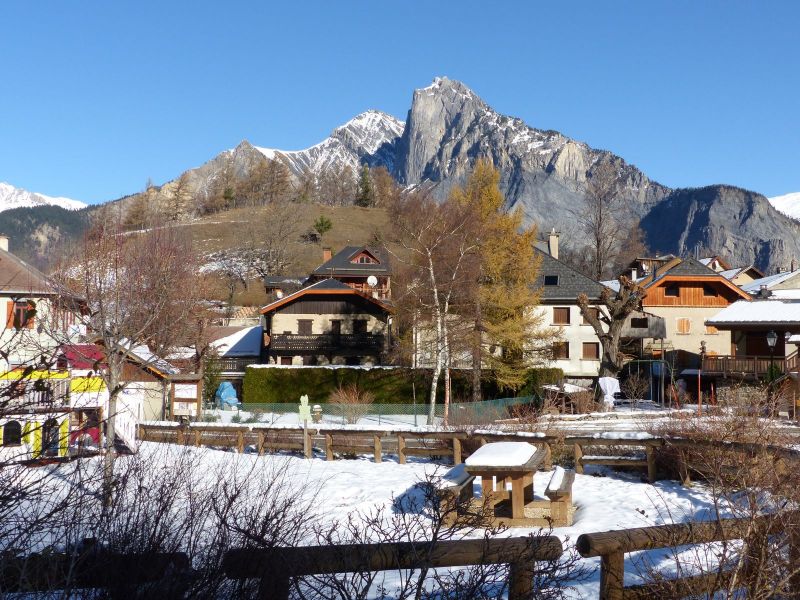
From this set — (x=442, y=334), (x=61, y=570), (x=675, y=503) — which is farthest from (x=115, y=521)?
(x=442, y=334)

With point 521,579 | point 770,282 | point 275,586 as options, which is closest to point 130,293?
point 275,586

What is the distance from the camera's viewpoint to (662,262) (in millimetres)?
57031

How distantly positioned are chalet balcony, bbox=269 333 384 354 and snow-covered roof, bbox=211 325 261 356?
471 centimetres

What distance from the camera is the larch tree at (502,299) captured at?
3444 centimetres

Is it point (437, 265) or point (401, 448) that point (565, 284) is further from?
point (401, 448)

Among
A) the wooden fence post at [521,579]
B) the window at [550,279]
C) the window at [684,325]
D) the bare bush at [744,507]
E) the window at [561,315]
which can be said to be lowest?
the bare bush at [744,507]

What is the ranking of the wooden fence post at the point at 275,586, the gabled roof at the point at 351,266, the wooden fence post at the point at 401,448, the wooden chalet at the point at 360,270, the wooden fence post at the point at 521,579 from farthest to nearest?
1. the gabled roof at the point at 351,266
2. the wooden chalet at the point at 360,270
3. the wooden fence post at the point at 401,448
4. the wooden fence post at the point at 521,579
5. the wooden fence post at the point at 275,586

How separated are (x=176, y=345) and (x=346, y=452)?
70.1 ft

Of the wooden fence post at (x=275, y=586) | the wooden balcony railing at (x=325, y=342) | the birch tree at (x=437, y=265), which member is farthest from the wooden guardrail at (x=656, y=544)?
the wooden balcony railing at (x=325, y=342)

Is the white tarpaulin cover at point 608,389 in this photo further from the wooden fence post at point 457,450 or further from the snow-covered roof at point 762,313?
the wooden fence post at point 457,450

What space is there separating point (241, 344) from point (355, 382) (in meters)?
15.2

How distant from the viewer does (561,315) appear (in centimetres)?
4356

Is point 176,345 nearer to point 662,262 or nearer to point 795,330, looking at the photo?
point 795,330

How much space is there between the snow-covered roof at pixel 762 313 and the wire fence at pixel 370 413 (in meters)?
11.3
